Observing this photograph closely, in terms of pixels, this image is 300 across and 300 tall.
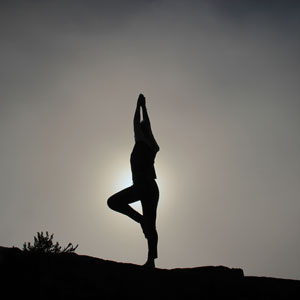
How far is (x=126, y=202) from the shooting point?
5.05 metres

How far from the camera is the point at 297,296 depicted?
4375 millimetres

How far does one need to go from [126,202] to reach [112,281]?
1584 millimetres

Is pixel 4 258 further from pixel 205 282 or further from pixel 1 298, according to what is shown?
pixel 205 282

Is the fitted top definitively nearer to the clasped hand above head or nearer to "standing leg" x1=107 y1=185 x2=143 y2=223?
"standing leg" x1=107 y1=185 x2=143 y2=223

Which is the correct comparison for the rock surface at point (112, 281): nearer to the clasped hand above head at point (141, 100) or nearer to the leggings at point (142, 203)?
the leggings at point (142, 203)

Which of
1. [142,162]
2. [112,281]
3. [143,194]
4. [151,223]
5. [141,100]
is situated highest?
[141,100]

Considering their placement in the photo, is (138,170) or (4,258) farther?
(138,170)

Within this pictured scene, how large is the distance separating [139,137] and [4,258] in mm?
2735

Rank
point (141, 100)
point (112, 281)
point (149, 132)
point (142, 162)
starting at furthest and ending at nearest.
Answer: point (141, 100)
point (149, 132)
point (142, 162)
point (112, 281)

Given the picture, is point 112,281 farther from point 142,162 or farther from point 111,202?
point 142,162

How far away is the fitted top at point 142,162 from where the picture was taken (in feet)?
17.0

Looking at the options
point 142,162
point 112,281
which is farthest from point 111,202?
point 112,281

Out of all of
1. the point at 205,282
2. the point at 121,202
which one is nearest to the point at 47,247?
the point at 121,202

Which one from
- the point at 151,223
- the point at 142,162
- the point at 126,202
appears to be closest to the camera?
the point at 151,223
